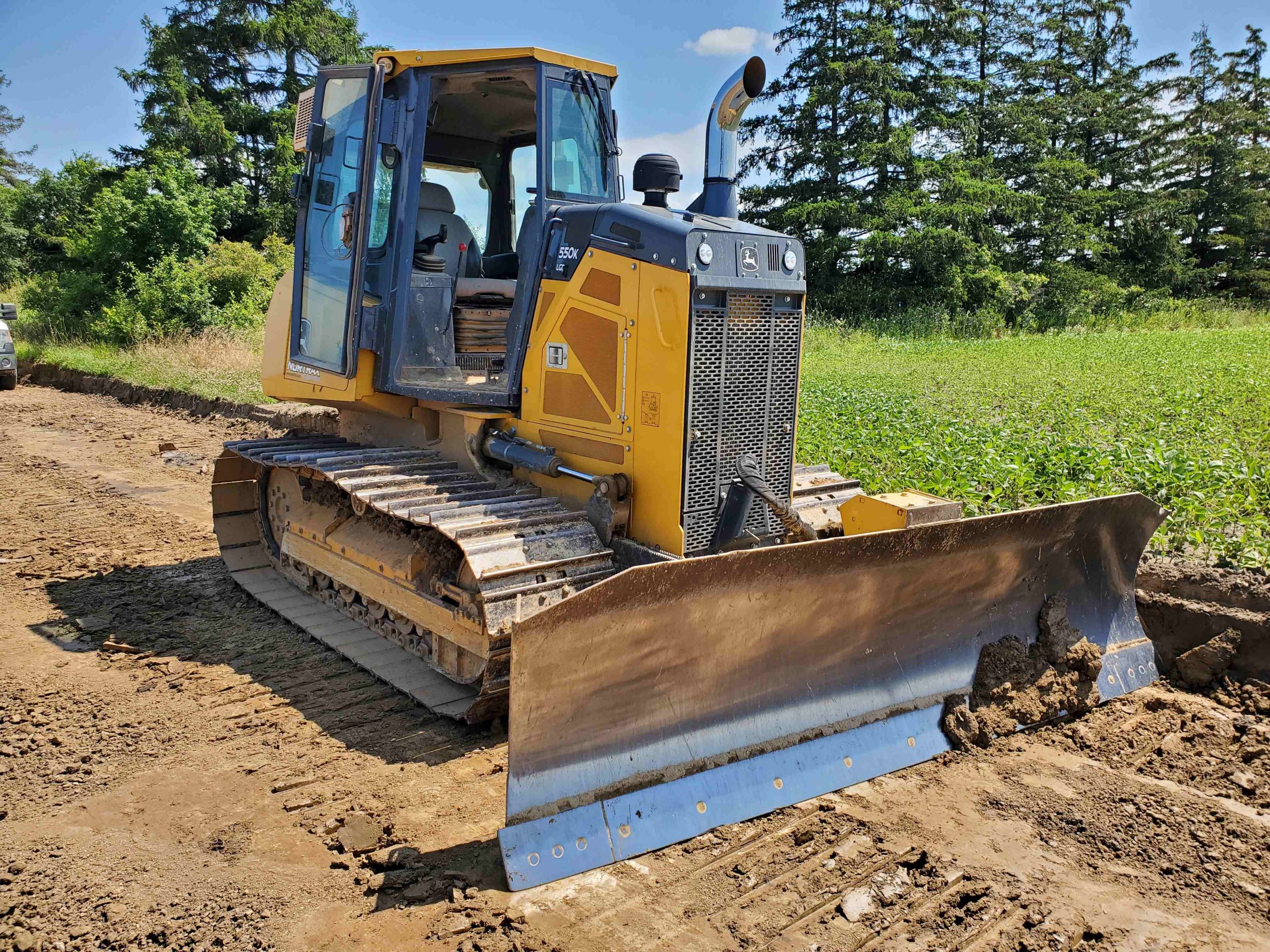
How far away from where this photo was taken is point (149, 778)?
3.89 metres

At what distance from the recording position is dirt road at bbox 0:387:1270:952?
2938 mm

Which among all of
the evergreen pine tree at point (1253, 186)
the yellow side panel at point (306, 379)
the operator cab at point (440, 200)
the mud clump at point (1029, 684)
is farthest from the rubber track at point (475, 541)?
the evergreen pine tree at point (1253, 186)

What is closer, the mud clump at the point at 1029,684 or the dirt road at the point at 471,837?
the dirt road at the point at 471,837

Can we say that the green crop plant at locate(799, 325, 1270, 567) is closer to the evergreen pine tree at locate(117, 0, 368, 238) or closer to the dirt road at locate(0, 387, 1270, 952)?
the dirt road at locate(0, 387, 1270, 952)

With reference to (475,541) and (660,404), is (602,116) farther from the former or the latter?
(475,541)

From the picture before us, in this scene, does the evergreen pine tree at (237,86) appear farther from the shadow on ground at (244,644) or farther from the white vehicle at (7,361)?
the shadow on ground at (244,644)

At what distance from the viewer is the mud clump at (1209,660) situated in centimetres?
478

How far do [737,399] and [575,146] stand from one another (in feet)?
5.60

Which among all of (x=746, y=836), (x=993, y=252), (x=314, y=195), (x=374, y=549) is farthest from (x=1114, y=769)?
(x=993, y=252)

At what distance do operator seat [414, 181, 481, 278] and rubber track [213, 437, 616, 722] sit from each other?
47.1 inches

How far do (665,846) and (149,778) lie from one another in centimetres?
217

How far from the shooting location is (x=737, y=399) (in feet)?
14.4

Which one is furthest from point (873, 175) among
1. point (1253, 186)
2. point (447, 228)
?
point (447, 228)

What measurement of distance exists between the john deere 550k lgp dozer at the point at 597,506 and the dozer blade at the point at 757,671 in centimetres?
1
